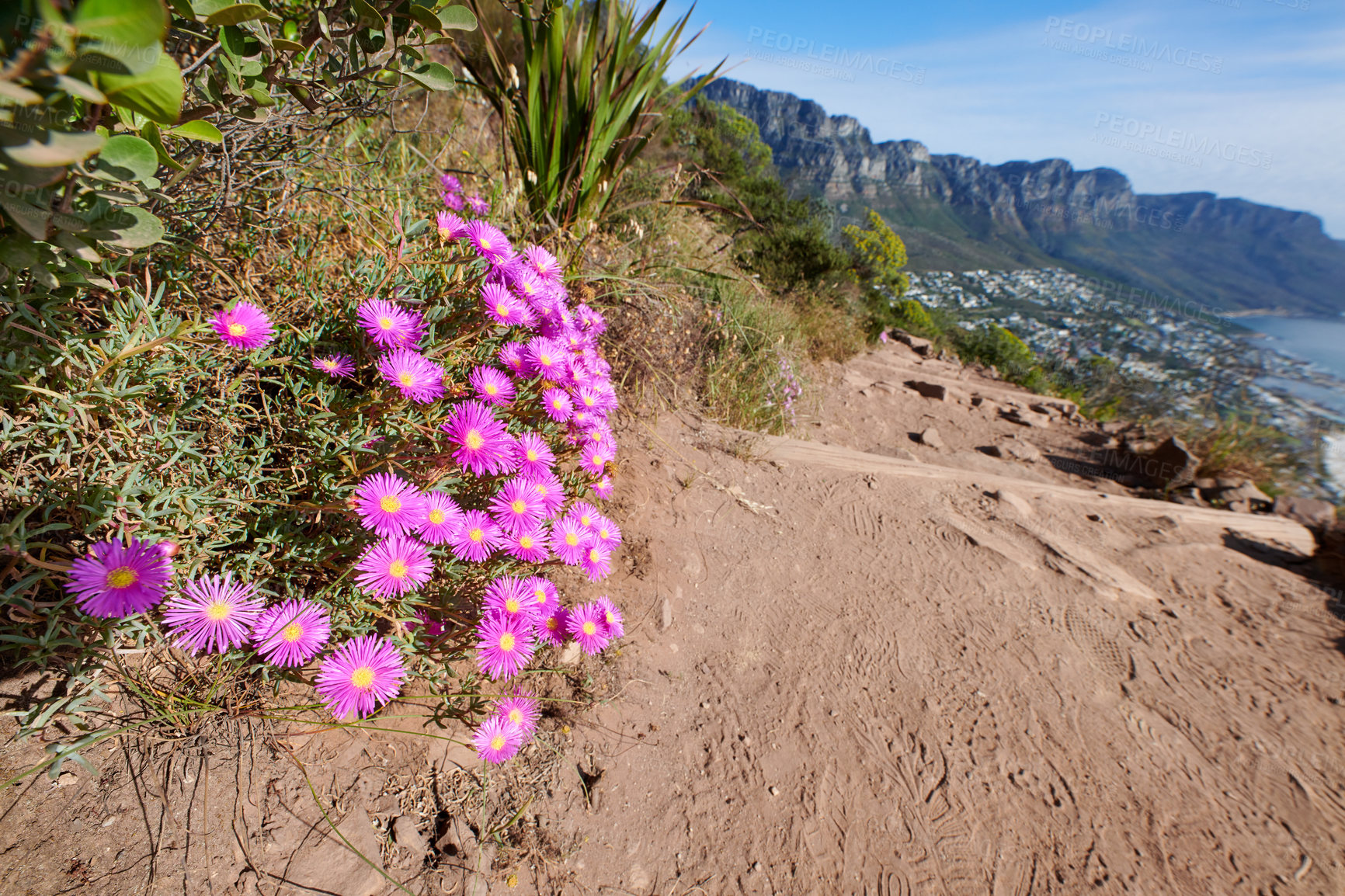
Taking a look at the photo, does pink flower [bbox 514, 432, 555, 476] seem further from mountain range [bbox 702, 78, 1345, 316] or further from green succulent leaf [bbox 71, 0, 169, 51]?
mountain range [bbox 702, 78, 1345, 316]

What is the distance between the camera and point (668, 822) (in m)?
1.22

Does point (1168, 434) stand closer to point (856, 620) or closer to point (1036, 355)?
point (856, 620)

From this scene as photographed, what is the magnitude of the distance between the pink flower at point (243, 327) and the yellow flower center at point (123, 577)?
0.43m

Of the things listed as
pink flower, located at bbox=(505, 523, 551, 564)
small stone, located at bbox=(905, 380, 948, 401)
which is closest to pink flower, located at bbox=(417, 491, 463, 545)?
pink flower, located at bbox=(505, 523, 551, 564)

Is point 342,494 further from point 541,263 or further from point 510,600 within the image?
point 541,263

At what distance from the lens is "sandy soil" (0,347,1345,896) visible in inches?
38.7

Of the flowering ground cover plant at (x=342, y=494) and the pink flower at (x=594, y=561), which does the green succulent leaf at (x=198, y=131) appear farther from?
the pink flower at (x=594, y=561)

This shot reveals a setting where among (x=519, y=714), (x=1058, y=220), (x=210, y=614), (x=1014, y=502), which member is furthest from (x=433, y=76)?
(x=1058, y=220)

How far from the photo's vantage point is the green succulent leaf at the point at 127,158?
2.12 ft

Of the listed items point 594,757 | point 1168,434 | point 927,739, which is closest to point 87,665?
point 594,757

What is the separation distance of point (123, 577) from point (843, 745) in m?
1.57

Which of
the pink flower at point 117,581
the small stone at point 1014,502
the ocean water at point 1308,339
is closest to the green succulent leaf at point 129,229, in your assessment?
the pink flower at point 117,581

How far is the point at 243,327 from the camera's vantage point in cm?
99

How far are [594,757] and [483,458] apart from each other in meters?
0.80
